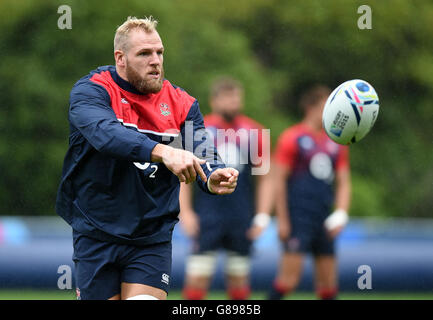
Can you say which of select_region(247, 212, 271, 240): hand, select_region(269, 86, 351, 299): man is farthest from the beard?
select_region(247, 212, 271, 240): hand

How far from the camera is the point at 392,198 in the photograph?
2200 cm

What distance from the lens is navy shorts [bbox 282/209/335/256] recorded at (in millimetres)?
8508

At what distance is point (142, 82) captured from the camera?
4.80 metres

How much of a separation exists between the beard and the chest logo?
115 millimetres

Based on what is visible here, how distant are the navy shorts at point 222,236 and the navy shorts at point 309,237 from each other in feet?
1.55

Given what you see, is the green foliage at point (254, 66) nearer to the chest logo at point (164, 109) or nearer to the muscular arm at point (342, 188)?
the muscular arm at point (342, 188)

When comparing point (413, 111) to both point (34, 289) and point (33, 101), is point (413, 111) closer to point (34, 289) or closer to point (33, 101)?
point (33, 101)

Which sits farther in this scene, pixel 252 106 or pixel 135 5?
pixel 252 106

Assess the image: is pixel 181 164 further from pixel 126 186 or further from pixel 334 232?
pixel 334 232

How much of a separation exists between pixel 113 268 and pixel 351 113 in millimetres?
2253

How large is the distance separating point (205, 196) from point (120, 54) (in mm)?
3914

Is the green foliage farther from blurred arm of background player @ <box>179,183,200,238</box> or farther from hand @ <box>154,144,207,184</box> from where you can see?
hand @ <box>154,144,207,184</box>
